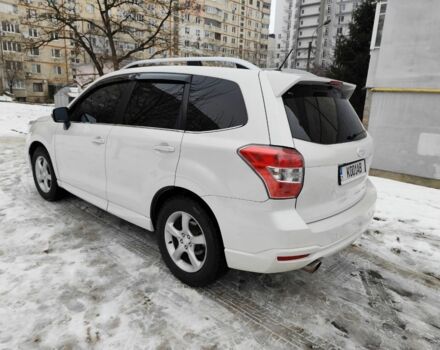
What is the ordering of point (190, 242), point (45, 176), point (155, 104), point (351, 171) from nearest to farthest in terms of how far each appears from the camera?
point (351, 171) → point (190, 242) → point (155, 104) → point (45, 176)

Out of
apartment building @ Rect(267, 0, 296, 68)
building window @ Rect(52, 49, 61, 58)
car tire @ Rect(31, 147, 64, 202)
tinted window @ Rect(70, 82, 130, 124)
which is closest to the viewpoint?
tinted window @ Rect(70, 82, 130, 124)

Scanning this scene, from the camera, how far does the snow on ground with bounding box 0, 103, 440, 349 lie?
2150 millimetres

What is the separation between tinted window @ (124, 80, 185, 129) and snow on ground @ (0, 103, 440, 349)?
132 cm

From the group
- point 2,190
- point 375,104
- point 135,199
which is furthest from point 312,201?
point 375,104

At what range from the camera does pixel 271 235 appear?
2080mm

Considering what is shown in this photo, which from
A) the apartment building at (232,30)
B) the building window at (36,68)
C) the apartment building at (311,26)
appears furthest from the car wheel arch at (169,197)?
the apartment building at (311,26)

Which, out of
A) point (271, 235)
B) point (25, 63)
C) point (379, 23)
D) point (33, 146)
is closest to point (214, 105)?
point (271, 235)

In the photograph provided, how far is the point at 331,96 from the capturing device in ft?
8.66

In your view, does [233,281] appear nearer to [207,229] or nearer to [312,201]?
[207,229]

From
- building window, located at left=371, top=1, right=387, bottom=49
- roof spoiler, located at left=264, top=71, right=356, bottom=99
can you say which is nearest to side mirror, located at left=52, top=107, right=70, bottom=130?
roof spoiler, located at left=264, top=71, right=356, bottom=99

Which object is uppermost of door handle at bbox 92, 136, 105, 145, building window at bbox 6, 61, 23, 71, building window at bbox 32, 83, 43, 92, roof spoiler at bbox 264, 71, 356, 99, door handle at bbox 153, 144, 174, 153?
building window at bbox 6, 61, 23, 71

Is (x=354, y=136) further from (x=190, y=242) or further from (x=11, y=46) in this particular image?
(x=11, y=46)

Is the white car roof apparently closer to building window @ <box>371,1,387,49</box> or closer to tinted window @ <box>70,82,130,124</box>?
tinted window @ <box>70,82,130,124</box>

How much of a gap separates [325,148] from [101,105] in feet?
7.91
